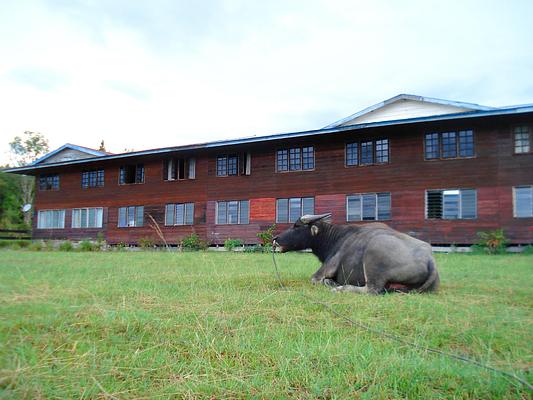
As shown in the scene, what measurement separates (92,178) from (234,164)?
36.5 feet

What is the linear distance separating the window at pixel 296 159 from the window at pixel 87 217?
12967 mm

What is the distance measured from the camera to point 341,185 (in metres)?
22.7

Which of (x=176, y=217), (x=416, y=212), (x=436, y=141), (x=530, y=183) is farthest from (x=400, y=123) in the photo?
(x=176, y=217)

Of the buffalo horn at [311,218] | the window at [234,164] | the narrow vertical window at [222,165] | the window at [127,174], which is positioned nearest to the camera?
the buffalo horn at [311,218]

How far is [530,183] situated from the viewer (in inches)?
741

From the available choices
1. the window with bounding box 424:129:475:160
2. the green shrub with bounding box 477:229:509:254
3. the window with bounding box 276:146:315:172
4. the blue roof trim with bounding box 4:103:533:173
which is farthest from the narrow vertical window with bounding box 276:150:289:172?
the green shrub with bounding box 477:229:509:254

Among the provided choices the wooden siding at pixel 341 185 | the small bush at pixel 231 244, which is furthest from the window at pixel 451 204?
the small bush at pixel 231 244

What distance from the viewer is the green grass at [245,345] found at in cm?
268

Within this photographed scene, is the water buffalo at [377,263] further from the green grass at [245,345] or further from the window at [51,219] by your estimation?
the window at [51,219]

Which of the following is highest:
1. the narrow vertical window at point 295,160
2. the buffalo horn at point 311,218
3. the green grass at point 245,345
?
the narrow vertical window at point 295,160

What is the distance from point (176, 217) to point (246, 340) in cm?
2446

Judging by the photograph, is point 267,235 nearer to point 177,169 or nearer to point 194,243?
point 194,243

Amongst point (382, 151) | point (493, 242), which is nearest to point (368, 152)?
point (382, 151)

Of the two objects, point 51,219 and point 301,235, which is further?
point 51,219
